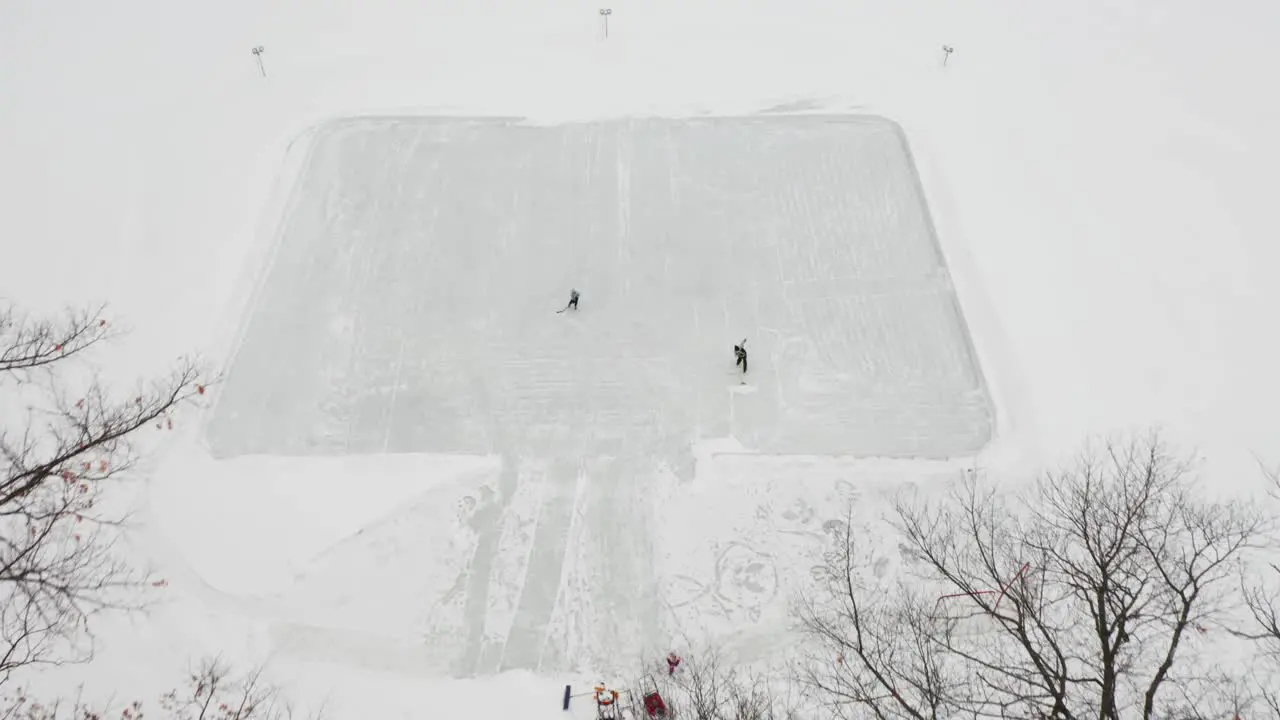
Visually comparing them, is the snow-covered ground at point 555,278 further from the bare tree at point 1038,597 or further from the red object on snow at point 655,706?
the red object on snow at point 655,706

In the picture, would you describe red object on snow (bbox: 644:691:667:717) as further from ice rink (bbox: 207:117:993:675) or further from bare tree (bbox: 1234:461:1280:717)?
bare tree (bbox: 1234:461:1280:717)

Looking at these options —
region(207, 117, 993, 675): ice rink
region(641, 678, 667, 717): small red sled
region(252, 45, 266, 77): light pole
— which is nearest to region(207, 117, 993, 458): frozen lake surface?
region(207, 117, 993, 675): ice rink

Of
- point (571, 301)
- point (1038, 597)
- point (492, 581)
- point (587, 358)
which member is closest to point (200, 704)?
point (492, 581)

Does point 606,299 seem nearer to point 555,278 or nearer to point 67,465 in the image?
point 555,278

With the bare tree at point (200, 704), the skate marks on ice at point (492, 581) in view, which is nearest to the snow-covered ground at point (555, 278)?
the skate marks on ice at point (492, 581)

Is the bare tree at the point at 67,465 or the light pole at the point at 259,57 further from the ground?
the light pole at the point at 259,57
